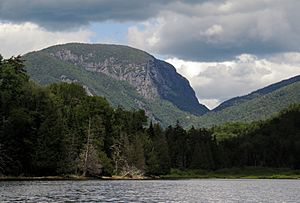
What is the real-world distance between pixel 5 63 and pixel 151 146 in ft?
217

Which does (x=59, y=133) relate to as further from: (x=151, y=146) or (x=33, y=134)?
(x=151, y=146)

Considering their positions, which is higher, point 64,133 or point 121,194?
point 64,133

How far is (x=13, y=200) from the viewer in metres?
54.6

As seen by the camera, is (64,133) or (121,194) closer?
(121,194)

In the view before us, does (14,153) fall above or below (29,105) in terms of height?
below

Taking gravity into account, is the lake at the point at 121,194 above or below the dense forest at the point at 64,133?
below

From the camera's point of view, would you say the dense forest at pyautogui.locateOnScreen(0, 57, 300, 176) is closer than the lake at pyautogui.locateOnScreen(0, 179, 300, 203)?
No

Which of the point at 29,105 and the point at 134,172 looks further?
the point at 134,172

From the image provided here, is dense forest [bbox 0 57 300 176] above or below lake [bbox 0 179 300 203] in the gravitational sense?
above

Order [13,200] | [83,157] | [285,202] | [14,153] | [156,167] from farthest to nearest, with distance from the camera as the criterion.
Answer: [156,167] → [83,157] → [14,153] → [285,202] → [13,200]

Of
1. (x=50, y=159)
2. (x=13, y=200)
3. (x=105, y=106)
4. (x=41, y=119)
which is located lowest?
(x=13, y=200)

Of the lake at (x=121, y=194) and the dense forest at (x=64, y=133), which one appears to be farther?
the dense forest at (x=64, y=133)

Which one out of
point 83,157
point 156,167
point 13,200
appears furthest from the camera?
point 156,167

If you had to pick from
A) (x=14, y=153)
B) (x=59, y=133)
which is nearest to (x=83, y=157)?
(x=59, y=133)
